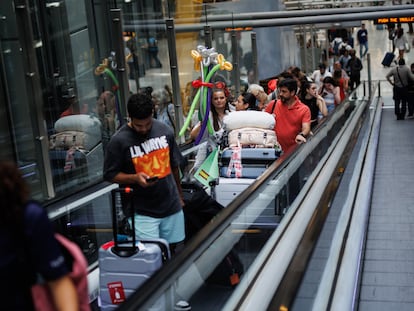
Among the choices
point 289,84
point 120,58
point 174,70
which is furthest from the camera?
point 174,70

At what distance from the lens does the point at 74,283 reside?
2498 mm

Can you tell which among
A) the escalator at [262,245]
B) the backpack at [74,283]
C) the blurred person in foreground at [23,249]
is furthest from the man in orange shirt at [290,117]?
the blurred person in foreground at [23,249]

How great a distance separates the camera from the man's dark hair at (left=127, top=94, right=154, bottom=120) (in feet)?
15.5

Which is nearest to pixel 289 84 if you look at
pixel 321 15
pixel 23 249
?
pixel 23 249

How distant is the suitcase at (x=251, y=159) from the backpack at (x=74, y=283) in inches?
200

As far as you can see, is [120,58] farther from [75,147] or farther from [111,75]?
[75,147]

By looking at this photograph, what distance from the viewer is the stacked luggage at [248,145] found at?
24.9 ft

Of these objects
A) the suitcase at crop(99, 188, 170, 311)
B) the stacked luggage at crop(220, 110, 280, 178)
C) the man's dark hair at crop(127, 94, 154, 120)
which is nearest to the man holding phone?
the man's dark hair at crop(127, 94, 154, 120)

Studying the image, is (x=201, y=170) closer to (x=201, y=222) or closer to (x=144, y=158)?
(x=201, y=222)

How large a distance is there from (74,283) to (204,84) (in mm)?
6402

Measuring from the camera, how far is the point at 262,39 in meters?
20.4

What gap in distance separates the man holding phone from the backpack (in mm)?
2228

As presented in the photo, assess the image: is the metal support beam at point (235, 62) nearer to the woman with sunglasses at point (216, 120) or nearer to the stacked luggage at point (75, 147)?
the woman with sunglasses at point (216, 120)

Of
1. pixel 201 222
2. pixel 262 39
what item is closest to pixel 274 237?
pixel 201 222
